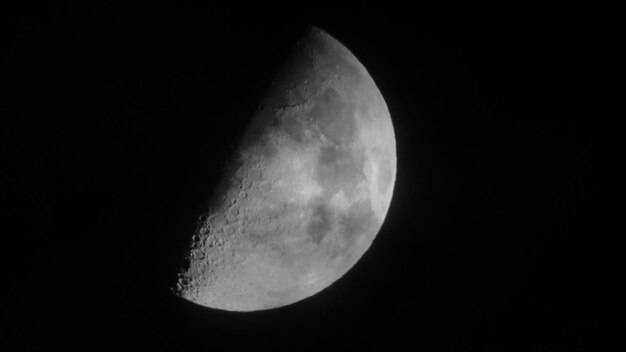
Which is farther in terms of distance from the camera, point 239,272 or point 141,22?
point 239,272

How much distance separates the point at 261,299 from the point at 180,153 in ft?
4.59

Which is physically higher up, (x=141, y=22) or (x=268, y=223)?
(x=141, y=22)

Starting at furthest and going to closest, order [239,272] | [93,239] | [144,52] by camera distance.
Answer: [239,272] → [93,239] → [144,52]

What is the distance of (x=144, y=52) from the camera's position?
300cm

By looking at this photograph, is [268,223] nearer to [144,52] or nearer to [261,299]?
[261,299]

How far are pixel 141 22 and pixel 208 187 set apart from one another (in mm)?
1032

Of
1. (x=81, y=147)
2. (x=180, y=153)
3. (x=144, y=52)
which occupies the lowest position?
(x=81, y=147)

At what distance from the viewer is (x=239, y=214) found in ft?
10.9

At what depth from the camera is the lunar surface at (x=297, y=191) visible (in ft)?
10.7

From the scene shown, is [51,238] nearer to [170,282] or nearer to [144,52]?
[170,282]

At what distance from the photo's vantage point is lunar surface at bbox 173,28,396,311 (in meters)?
3.27

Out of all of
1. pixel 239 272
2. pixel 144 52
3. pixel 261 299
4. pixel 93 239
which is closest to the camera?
pixel 144 52

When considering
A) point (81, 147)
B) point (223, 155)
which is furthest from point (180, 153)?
point (81, 147)

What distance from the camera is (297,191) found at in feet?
10.9
